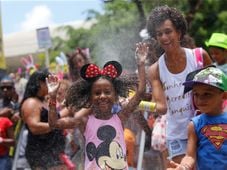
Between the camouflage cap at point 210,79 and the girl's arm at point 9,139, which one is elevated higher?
the camouflage cap at point 210,79

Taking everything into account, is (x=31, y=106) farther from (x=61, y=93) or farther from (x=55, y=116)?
(x=61, y=93)

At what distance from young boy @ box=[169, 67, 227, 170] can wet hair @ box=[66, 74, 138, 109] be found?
1125 mm

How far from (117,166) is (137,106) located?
1.90 ft

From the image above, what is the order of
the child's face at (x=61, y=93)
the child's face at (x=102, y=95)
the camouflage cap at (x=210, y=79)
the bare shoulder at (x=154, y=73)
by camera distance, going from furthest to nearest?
the child's face at (x=61, y=93) < the bare shoulder at (x=154, y=73) < the child's face at (x=102, y=95) < the camouflage cap at (x=210, y=79)

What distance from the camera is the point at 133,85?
17.6ft

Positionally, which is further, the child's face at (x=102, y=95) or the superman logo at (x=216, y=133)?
the child's face at (x=102, y=95)

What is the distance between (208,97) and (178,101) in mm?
1036

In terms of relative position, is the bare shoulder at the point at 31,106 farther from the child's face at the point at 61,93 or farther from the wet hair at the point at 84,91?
the child's face at the point at 61,93

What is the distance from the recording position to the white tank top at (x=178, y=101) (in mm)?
5105

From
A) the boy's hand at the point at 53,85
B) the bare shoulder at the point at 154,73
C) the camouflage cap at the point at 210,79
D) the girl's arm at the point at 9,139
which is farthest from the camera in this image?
the girl's arm at the point at 9,139

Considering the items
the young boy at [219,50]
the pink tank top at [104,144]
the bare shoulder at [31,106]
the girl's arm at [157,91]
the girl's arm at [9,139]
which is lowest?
the girl's arm at [9,139]

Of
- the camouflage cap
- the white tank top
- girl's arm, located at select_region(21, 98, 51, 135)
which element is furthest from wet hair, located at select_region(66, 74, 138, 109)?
the camouflage cap

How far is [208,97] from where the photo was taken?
4.09 meters

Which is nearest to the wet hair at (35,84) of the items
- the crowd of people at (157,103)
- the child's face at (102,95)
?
the crowd of people at (157,103)
